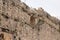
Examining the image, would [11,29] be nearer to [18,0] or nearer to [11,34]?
[11,34]

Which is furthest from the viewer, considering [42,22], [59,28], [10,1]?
[59,28]

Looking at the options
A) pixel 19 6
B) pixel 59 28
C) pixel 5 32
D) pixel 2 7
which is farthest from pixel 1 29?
pixel 59 28

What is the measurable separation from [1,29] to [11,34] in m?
0.25

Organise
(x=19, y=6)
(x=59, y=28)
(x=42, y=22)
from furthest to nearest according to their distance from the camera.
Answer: (x=59, y=28)
(x=42, y=22)
(x=19, y=6)

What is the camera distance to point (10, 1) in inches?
151

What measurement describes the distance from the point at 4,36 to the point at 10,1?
623mm

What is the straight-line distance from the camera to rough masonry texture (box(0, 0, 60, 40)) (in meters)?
3.66

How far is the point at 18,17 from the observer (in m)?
4.00

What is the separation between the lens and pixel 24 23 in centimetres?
416

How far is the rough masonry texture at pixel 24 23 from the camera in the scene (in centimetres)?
366

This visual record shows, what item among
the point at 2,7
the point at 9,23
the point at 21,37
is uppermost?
the point at 2,7

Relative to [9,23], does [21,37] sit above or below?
below

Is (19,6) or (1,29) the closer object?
(1,29)

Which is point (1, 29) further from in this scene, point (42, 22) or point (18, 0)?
point (42, 22)
